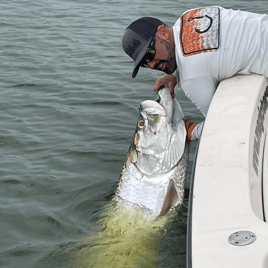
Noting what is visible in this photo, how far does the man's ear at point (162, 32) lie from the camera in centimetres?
306

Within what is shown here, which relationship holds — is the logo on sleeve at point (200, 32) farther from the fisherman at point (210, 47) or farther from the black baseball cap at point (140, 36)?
the black baseball cap at point (140, 36)

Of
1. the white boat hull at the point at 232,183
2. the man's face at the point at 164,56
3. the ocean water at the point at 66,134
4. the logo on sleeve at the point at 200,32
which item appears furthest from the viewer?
the ocean water at the point at 66,134

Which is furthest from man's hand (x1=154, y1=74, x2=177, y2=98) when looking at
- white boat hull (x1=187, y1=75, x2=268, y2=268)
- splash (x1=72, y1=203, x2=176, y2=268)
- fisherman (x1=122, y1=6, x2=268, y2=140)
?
splash (x1=72, y1=203, x2=176, y2=268)

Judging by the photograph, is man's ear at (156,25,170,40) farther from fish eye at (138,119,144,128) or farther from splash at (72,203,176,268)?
splash at (72,203,176,268)

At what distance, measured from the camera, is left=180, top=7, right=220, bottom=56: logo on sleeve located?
2818mm

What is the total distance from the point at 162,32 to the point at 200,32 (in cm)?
35

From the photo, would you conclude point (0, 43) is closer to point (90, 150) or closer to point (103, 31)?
point (103, 31)

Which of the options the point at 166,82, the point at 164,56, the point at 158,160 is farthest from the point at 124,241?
the point at 164,56

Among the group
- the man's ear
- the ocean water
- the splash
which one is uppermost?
the man's ear

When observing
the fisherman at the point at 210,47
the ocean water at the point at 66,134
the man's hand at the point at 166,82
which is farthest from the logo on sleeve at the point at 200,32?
the ocean water at the point at 66,134

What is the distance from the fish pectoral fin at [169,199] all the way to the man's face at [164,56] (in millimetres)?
889

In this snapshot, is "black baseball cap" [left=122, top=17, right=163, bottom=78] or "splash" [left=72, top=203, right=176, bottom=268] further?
"black baseball cap" [left=122, top=17, right=163, bottom=78]

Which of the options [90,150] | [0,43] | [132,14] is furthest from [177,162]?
[132,14]

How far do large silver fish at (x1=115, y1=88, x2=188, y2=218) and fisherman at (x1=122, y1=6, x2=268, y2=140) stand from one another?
0.22m
